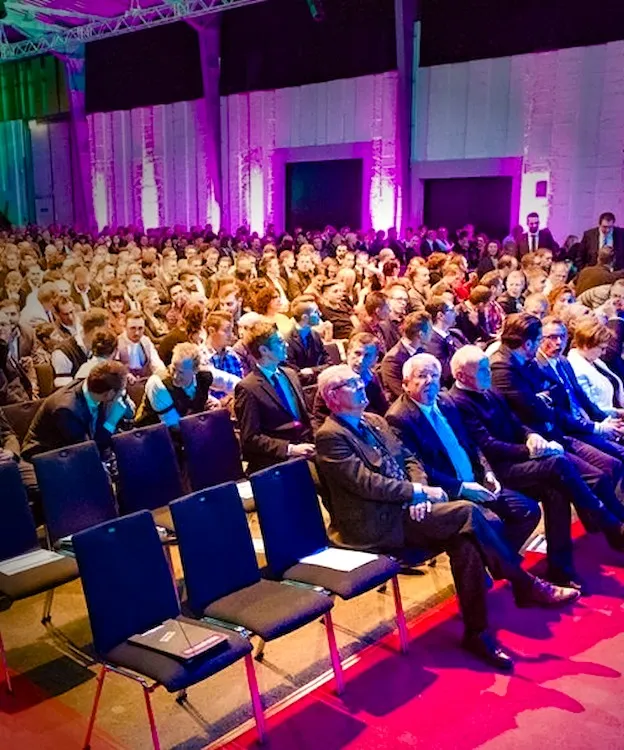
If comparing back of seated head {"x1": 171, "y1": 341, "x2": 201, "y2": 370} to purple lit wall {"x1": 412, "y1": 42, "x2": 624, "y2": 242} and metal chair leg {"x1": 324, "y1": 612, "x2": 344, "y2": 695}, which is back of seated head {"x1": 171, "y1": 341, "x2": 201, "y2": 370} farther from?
purple lit wall {"x1": 412, "y1": 42, "x2": 624, "y2": 242}

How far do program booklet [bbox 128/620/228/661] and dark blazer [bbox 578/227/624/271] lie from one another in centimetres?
921

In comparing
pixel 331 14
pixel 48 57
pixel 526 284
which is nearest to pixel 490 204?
pixel 331 14

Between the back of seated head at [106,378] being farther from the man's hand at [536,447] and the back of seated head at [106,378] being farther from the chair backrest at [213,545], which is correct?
the man's hand at [536,447]

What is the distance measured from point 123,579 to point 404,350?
2.94m

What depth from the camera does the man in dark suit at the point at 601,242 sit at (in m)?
10.9

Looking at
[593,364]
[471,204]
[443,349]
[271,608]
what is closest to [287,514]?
[271,608]

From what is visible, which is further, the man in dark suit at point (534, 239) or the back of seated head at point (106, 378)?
the man in dark suit at point (534, 239)

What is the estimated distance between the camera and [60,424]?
13.8ft

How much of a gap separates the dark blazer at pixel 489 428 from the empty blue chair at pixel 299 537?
41.7 inches

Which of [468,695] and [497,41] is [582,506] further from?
[497,41]

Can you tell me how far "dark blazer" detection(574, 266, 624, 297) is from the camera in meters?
8.53

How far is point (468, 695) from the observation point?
11.0 feet

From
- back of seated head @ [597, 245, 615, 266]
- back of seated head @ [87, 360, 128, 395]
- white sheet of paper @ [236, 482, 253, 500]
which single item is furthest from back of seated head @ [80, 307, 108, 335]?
back of seated head @ [597, 245, 615, 266]

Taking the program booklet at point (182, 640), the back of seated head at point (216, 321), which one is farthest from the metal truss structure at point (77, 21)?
the program booklet at point (182, 640)
